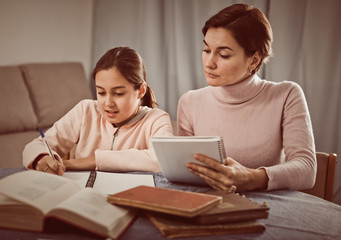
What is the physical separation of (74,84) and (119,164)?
1.70 meters

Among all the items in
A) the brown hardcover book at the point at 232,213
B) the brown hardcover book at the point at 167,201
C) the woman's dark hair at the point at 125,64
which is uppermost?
the woman's dark hair at the point at 125,64

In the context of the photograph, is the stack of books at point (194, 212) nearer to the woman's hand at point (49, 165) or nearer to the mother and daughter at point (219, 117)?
the mother and daughter at point (219, 117)

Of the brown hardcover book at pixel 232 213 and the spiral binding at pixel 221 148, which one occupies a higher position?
the spiral binding at pixel 221 148

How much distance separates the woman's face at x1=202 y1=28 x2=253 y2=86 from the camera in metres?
1.46

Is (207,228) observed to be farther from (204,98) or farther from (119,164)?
(204,98)

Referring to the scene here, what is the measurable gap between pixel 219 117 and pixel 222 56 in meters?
0.26

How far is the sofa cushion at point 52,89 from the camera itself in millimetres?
2762

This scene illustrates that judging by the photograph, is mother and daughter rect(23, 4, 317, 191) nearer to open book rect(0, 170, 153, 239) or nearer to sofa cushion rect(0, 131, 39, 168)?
open book rect(0, 170, 153, 239)

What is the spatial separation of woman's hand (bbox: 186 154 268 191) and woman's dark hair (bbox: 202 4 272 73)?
50cm

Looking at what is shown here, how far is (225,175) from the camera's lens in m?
1.14

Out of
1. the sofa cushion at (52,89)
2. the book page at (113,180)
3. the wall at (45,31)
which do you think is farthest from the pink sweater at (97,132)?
the wall at (45,31)

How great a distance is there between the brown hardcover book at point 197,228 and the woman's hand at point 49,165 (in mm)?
504

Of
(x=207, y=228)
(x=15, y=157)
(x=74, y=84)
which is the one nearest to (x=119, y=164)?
(x=207, y=228)

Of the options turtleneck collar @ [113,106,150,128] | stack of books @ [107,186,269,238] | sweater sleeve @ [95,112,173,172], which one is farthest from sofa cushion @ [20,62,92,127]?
stack of books @ [107,186,269,238]
